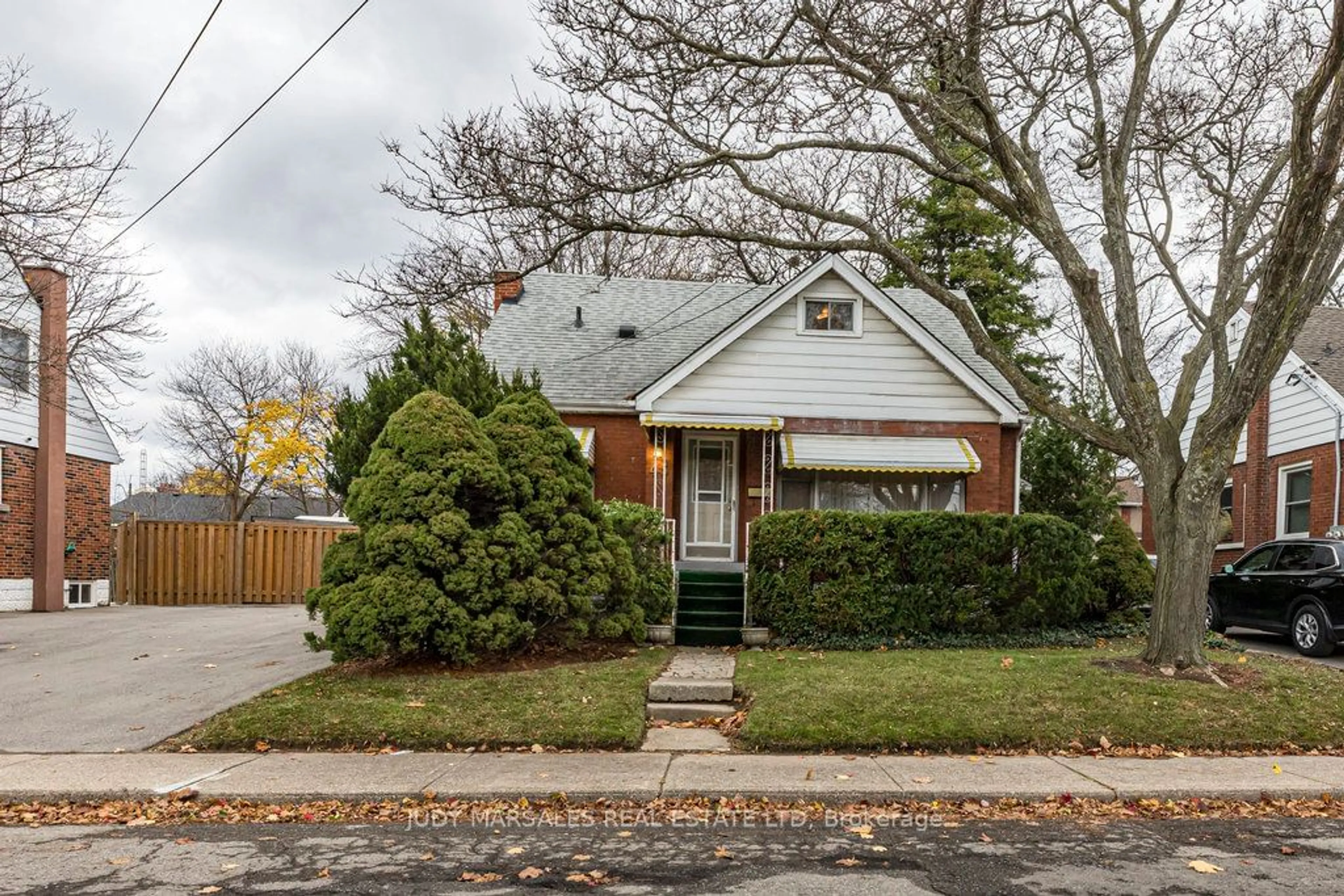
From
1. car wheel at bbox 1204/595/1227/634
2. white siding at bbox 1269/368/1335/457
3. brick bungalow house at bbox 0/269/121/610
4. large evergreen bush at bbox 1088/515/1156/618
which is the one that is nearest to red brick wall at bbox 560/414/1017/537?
large evergreen bush at bbox 1088/515/1156/618

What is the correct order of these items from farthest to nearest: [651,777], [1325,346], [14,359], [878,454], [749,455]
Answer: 1. [1325,346]
2. [749,455]
3. [878,454]
4. [14,359]
5. [651,777]

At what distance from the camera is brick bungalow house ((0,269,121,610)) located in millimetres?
14297

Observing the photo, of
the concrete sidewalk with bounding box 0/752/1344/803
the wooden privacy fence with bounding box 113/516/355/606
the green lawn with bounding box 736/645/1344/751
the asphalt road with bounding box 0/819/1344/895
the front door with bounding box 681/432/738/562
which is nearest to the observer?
the asphalt road with bounding box 0/819/1344/895

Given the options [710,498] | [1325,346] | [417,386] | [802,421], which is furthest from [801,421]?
[1325,346]

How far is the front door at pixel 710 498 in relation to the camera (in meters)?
14.6

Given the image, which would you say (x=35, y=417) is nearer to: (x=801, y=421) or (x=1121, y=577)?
(x=801, y=421)

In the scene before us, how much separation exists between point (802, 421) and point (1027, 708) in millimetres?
7351

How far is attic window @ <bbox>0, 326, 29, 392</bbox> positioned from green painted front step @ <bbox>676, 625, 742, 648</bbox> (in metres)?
8.92

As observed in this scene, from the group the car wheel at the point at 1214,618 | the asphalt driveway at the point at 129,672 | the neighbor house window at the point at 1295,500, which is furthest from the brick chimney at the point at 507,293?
the neighbor house window at the point at 1295,500

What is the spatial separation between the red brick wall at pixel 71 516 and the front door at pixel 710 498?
11.8 metres

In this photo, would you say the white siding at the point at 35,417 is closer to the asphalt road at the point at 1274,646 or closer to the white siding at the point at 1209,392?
the asphalt road at the point at 1274,646

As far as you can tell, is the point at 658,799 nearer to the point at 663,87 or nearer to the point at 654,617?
the point at 654,617

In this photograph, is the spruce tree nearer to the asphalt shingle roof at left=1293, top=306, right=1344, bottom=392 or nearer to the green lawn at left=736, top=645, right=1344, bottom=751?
the green lawn at left=736, top=645, right=1344, bottom=751

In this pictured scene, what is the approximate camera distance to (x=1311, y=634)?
442 inches
